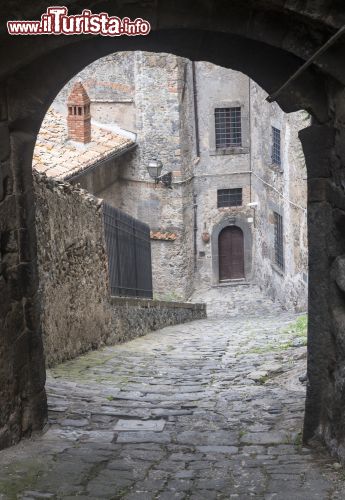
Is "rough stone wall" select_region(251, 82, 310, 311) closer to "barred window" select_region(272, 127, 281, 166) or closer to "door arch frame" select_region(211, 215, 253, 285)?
"barred window" select_region(272, 127, 281, 166)

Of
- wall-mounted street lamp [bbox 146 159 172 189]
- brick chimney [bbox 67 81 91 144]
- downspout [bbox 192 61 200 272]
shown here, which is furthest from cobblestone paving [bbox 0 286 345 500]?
downspout [bbox 192 61 200 272]

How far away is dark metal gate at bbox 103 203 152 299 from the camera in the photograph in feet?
34.0

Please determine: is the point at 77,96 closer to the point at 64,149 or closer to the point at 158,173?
the point at 64,149

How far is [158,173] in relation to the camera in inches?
782

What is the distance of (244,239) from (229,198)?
4.02 feet

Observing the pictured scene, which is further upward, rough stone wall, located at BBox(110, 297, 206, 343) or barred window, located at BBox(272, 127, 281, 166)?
barred window, located at BBox(272, 127, 281, 166)

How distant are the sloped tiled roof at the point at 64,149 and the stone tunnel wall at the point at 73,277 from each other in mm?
2658

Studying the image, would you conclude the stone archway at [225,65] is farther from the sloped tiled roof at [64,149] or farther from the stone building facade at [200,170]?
the stone building facade at [200,170]

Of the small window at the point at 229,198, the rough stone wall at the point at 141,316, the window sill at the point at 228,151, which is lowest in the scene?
the rough stone wall at the point at 141,316

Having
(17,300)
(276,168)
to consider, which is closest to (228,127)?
(276,168)

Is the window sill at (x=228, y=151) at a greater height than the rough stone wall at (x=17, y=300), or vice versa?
the window sill at (x=228, y=151)

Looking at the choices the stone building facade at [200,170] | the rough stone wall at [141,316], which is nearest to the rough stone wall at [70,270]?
the rough stone wall at [141,316]

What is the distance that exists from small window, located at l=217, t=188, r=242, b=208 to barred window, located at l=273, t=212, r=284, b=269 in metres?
3.03

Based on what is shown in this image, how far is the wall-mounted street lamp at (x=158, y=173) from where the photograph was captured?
19.5 m
